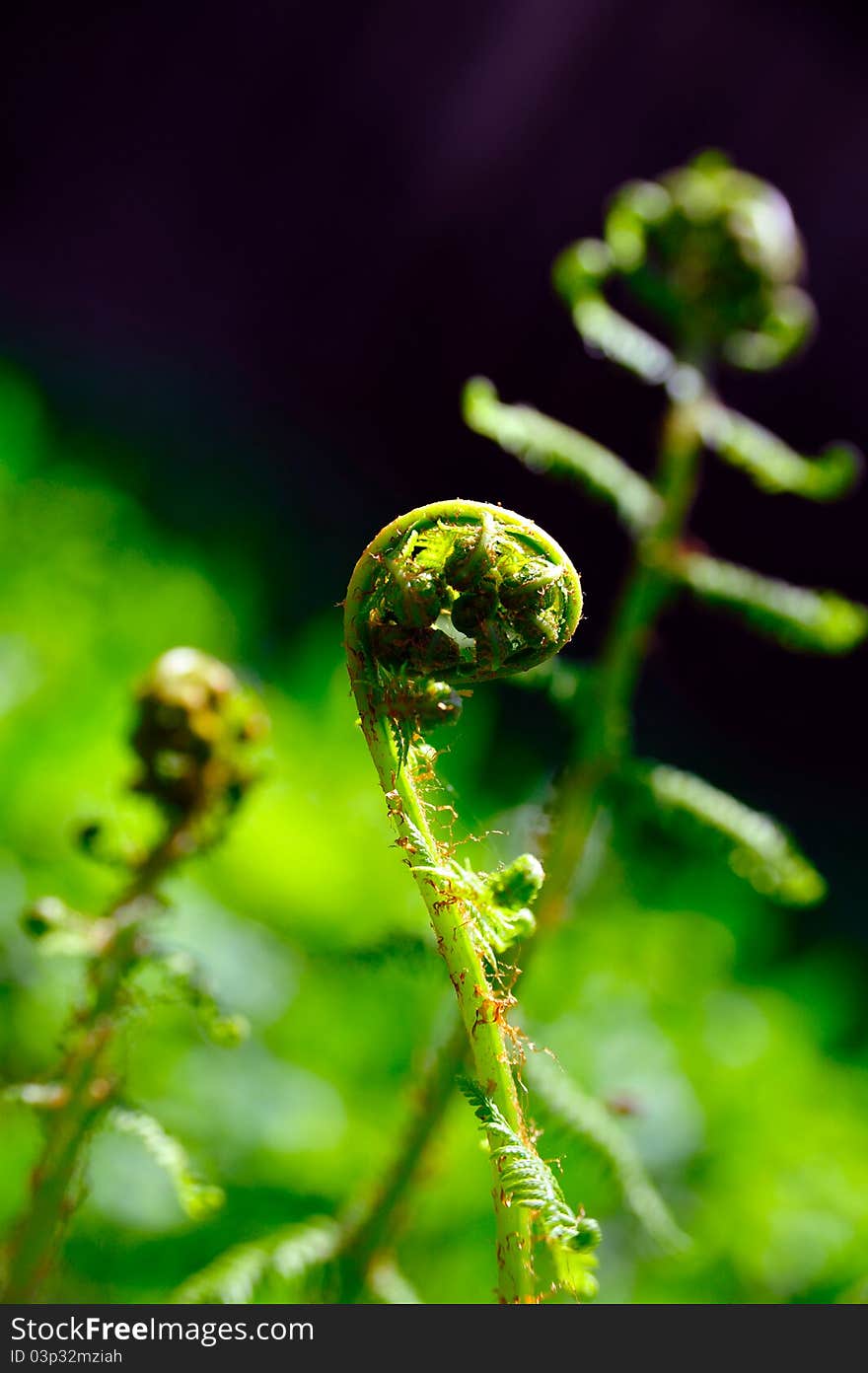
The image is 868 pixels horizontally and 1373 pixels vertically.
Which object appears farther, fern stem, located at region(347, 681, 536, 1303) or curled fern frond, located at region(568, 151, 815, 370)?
curled fern frond, located at region(568, 151, 815, 370)

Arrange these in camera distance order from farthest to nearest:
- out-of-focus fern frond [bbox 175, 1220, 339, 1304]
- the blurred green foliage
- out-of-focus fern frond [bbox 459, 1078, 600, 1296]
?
the blurred green foliage, out-of-focus fern frond [bbox 175, 1220, 339, 1304], out-of-focus fern frond [bbox 459, 1078, 600, 1296]

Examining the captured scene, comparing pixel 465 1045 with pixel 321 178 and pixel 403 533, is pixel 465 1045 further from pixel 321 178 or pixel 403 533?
pixel 321 178

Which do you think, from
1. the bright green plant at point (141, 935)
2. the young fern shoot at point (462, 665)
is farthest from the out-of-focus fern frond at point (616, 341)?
the young fern shoot at point (462, 665)

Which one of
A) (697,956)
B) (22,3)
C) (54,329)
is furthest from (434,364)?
(697,956)

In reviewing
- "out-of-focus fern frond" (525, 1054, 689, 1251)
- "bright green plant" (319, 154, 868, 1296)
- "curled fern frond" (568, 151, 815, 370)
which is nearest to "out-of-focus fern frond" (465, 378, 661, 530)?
"bright green plant" (319, 154, 868, 1296)

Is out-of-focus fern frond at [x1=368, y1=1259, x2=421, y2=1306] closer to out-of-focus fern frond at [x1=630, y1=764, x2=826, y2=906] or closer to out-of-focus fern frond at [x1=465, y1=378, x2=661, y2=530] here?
out-of-focus fern frond at [x1=630, y1=764, x2=826, y2=906]

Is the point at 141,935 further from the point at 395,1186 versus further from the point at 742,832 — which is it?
the point at 742,832
